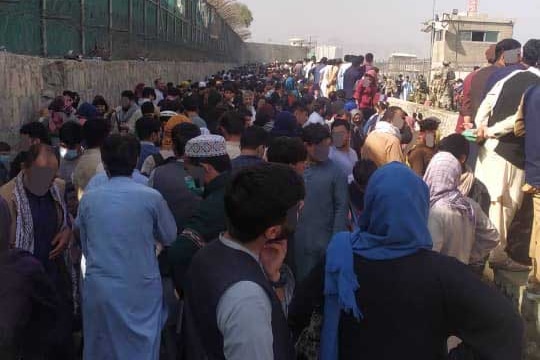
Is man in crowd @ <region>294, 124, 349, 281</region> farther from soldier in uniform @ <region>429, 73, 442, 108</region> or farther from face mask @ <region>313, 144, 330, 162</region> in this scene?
soldier in uniform @ <region>429, 73, 442, 108</region>

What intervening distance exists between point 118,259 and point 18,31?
620 cm

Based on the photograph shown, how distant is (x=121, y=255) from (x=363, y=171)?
1941 mm

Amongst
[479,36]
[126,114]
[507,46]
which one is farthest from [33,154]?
[479,36]

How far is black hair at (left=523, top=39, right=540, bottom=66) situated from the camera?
4930 millimetres

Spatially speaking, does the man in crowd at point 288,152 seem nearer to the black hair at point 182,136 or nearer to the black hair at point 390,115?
the black hair at point 182,136

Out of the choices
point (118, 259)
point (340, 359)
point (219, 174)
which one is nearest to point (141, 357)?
point (118, 259)

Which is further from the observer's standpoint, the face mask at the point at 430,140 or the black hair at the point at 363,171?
the face mask at the point at 430,140

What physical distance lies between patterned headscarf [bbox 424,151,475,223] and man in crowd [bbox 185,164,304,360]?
2.45 metres

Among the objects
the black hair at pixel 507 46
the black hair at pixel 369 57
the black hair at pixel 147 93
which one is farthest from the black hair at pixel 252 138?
the black hair at pixel 369 57

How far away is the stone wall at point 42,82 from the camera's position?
705cm

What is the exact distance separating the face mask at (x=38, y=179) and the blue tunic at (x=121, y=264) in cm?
46

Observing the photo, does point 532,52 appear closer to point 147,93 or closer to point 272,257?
point 272,257

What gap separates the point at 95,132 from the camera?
4.30 metres

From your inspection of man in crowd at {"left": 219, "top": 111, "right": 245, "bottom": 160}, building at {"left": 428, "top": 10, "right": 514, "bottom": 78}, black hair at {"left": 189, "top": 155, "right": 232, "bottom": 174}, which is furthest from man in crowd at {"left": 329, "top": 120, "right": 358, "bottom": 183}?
building at {"left": 428, "top": 10, "right": 514, "bottom": 78}
